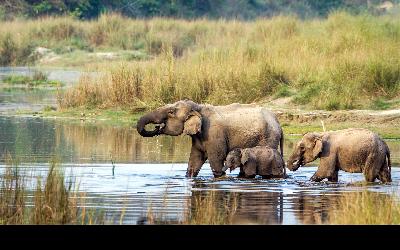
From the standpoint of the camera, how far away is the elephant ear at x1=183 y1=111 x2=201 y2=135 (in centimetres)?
1661

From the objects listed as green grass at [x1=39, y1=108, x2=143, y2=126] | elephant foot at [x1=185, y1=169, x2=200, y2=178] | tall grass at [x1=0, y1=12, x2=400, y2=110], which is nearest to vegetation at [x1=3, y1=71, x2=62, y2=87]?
tall grass at [x1=0, y1=12, x2=400, y2=110]

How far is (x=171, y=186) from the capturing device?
51.6 ft

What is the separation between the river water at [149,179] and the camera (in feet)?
43.2

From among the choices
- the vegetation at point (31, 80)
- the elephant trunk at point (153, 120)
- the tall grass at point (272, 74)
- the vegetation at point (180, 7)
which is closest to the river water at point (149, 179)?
the elephant trunk at point (153, 120)

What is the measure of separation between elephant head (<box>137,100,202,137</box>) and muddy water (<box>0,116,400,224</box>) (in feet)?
2.05

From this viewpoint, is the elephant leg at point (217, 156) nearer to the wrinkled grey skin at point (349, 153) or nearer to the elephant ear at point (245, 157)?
the elephant ear at point (245, 157)

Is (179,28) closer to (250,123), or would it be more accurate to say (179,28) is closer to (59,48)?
(59,48)

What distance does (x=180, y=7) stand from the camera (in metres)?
66.9

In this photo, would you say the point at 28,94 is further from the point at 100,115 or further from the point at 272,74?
the point at 272,74

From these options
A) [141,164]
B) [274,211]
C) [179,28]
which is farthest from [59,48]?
[274,211]

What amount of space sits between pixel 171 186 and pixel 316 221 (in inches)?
148

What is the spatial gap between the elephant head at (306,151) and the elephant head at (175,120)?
1.42 meters

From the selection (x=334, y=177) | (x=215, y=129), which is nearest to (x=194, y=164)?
(x=215, y=129)

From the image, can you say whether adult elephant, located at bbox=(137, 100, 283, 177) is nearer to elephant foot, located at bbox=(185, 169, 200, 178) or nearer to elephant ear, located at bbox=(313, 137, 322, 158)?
elephant foot, located at bbox=(185, 169, 200, 178)
